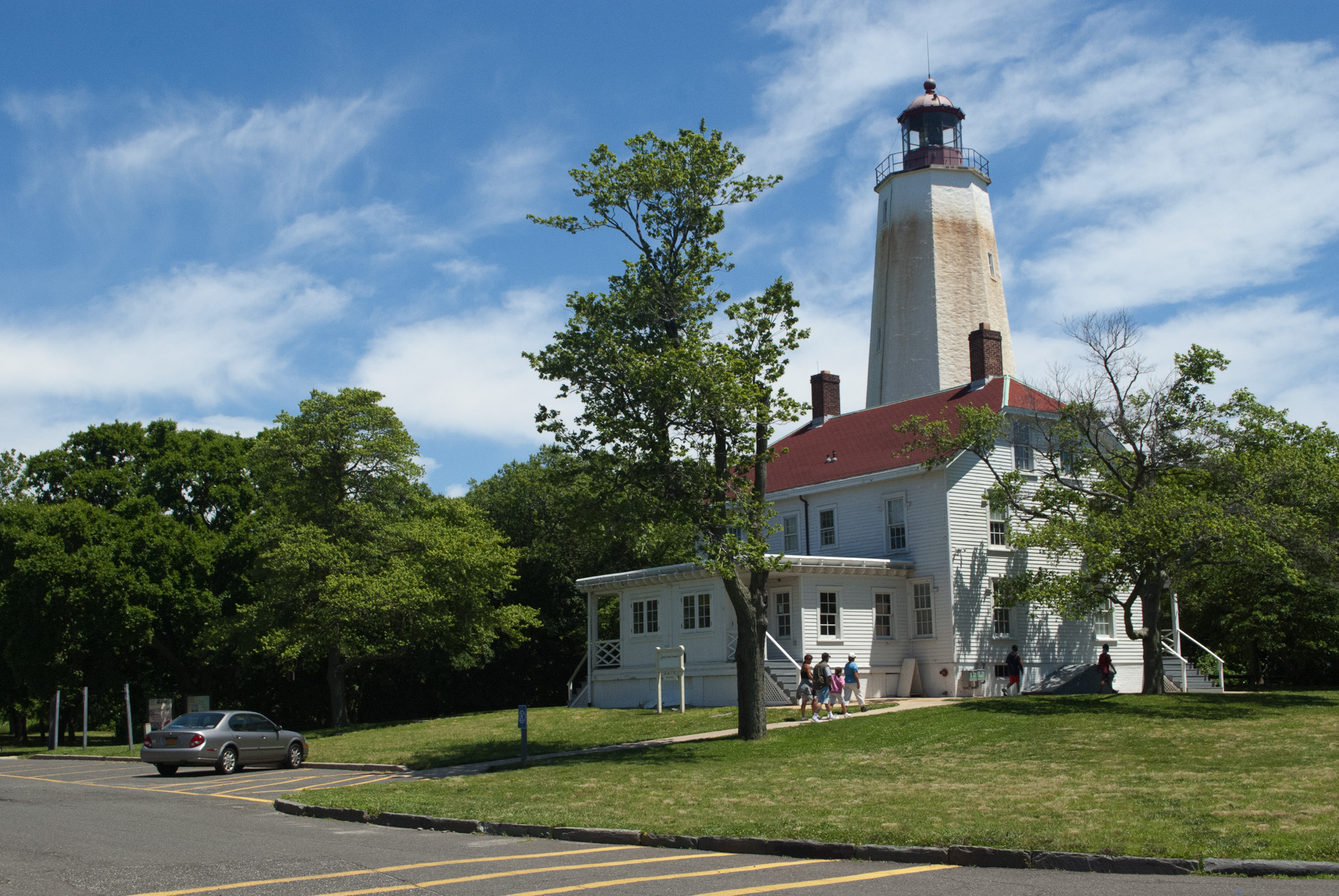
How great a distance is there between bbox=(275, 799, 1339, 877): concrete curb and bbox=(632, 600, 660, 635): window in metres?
20.9

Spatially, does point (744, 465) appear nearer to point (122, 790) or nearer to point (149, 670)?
point (122, 790)

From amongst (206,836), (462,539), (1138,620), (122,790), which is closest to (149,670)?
(462,539)

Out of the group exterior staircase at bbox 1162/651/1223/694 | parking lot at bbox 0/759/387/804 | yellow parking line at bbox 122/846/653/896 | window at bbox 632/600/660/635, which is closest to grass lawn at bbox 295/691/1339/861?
yellow parking line at bbox 122/846/653/896

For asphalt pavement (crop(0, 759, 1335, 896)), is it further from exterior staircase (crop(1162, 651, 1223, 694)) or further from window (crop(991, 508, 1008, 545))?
exterior staircase (crop(1162, 651, 1223, 694))

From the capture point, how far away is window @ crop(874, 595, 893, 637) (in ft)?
105

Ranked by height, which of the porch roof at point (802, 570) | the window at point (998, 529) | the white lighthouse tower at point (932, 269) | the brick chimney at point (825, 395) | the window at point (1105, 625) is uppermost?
the white lighthouse tower at point (932, 269)

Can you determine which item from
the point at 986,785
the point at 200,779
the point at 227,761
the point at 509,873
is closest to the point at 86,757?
the point at 227,761

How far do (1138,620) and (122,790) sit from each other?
3199 cm

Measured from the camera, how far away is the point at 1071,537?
2631 cm

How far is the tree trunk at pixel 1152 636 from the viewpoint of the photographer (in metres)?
27.7

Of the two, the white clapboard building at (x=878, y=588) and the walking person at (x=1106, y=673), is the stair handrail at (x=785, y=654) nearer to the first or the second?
the white clapboard building at (x=878, y=588)

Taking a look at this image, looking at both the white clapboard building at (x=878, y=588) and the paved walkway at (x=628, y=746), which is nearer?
the paved walkway at (x=628, y=746)

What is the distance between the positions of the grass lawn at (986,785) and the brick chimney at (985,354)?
14.1m

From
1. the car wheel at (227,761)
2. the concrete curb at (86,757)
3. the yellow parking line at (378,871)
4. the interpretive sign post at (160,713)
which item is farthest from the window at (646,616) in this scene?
the yellow parking line at (378,871)
